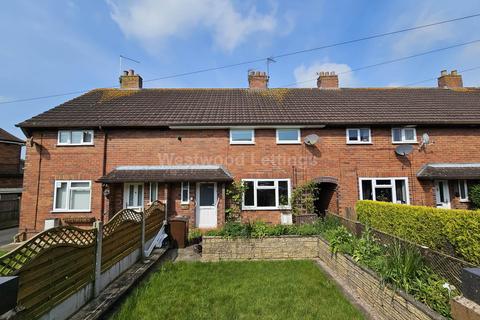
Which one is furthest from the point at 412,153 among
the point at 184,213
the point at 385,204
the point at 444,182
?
the point at 184,213

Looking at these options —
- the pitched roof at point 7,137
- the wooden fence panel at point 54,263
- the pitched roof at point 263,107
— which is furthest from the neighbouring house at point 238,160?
the pitched roof at point 7,137

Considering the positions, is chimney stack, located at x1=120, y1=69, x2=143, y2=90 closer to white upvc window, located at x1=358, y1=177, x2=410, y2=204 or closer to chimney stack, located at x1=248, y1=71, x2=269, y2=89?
chimney stack, located at x1=248, y1=71, x2=269, y2=89

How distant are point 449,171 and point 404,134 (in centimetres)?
246

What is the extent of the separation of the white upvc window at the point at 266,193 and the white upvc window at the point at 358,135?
149 inches

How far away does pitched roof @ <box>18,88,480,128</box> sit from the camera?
1230 centimetres

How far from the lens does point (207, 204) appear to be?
38.7ft

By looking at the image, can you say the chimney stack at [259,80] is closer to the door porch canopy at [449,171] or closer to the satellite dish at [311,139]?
the satellite dish at [311,139]

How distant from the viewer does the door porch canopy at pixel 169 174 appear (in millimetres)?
10938

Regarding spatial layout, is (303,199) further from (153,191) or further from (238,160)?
(153,191)

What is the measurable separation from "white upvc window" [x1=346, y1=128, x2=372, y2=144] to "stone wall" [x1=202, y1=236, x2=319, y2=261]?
21.7 feet

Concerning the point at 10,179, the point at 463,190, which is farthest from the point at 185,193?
the point at 10,179

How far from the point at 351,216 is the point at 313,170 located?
2639 millimetres

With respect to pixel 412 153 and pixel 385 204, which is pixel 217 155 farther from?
pixel 412 153

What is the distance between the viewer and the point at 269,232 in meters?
8.30
